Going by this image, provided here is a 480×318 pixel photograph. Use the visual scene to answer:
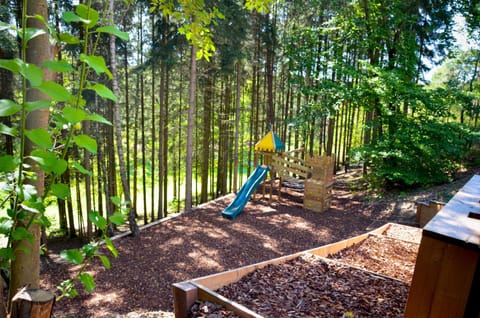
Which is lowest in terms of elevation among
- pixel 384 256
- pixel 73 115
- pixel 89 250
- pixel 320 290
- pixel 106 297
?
pixel 106 297

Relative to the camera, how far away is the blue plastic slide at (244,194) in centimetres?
815

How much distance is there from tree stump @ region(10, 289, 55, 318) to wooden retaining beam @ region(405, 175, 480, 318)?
1396 millimetres

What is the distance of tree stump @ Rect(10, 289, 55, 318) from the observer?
87 cm

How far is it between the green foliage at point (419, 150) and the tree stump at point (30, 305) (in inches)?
335

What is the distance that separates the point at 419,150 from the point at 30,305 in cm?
947

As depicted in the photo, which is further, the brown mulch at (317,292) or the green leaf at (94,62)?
the brown mulch at (317,292)

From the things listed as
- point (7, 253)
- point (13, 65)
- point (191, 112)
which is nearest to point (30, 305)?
point (7, 253)

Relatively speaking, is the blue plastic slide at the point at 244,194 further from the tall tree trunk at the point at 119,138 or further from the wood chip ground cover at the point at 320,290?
the wood chip ground cover at the point at 320,290

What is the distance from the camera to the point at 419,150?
27.6ft

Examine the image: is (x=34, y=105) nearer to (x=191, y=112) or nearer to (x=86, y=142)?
(x=86, y=142)

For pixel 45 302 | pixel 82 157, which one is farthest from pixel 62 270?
pixel 45 302

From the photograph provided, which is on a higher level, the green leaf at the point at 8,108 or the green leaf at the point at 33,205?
the green leaf at the point at 8,108

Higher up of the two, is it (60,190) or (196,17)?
(196,17)

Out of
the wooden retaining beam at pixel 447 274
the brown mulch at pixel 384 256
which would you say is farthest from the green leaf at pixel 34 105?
the brown mulch at pixel 384 256
